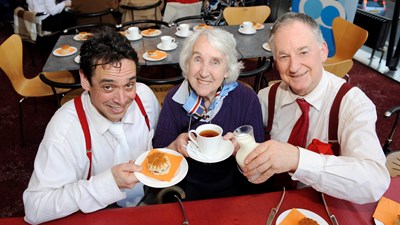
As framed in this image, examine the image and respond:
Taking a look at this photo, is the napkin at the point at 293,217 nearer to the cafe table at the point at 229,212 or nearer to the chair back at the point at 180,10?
the cafe table at the point at 229,212

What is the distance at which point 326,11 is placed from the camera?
4648mm

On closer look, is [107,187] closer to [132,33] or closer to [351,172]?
[351,172]

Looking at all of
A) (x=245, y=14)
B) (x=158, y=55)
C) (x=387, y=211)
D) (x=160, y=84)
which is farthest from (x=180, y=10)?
(x=387, y=211)

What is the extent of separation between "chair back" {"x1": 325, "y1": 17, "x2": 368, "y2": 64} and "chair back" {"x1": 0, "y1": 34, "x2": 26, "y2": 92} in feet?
11.0

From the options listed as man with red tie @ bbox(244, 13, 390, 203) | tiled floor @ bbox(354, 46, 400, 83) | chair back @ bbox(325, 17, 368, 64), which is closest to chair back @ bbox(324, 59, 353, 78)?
chair back @ bbox(325, 17, 368, 64)

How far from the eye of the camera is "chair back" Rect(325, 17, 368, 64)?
3.40 metres

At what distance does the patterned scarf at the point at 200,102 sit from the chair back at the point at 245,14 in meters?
2.61

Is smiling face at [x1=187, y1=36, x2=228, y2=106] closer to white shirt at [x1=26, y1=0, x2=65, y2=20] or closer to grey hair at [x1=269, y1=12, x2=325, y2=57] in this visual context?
grey hair at [x1=269, y1=12, x2=325, y2=57]

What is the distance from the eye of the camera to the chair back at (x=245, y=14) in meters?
4.23

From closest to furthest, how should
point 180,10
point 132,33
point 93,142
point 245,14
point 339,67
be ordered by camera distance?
point 93,142 < point 339,67 < point 132,33 < point 245,14 < point 180,10

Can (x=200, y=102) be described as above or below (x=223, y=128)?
above

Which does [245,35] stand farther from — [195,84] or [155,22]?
[195,84]

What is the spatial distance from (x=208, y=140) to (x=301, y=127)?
1.74ft

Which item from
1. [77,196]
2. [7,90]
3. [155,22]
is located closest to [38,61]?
[7,90]
